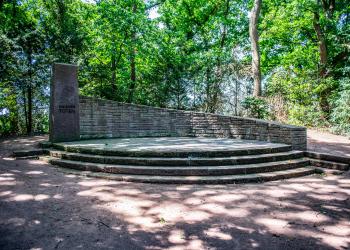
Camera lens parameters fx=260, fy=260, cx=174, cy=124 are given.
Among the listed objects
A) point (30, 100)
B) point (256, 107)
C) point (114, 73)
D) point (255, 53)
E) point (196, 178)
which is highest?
point (255, 53)

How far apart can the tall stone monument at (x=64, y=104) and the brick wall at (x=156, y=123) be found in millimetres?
504

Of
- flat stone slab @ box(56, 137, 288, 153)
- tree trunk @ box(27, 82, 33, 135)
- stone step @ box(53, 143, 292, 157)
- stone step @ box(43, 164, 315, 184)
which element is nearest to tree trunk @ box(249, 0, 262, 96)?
flat stone slab @ box(56, 137, 288, 153)

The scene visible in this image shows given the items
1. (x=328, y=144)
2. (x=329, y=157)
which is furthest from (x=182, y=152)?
(x=328, y=144)

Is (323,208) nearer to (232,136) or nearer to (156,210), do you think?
(156,210)

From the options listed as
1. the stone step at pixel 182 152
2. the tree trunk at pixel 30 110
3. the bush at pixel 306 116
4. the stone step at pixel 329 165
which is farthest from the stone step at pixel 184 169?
the bush at pixel 306 116

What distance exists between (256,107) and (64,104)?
8382 millimetres

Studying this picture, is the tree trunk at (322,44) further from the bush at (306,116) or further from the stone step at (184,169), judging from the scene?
the stone step at (184,169)

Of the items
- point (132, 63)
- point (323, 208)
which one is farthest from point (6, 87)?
point (323, 208)

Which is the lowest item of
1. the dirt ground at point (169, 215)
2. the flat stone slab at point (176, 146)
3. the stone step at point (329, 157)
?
the dirt ground at point (169, 215)

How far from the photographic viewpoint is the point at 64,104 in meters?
9.05

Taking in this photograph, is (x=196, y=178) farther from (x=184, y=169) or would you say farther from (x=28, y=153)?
(x=28, y=153)

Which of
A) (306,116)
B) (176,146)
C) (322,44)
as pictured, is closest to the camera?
(176,146)

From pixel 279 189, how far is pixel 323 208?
1019 millimetres

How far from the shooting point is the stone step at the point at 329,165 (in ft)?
20.9
